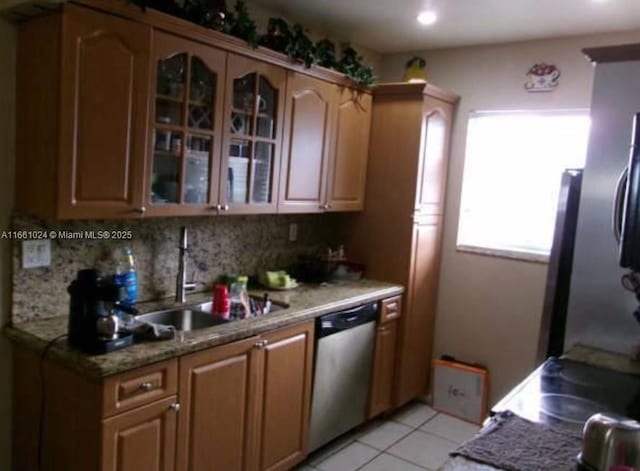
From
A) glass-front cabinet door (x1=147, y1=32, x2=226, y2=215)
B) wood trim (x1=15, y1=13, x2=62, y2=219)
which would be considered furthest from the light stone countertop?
wood trim (x1=15, y1=13, x2=62, y2=219)

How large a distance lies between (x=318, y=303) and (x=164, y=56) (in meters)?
1.44

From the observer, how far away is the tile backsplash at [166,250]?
225cm

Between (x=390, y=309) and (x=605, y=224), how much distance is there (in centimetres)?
154

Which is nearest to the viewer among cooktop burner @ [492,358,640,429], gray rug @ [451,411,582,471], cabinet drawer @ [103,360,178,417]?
gray rug @ [451,411,582,471]

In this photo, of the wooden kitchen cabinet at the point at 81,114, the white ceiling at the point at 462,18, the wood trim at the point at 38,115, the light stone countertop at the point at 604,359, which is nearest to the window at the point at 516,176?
the white ceiling at the point at 462,18

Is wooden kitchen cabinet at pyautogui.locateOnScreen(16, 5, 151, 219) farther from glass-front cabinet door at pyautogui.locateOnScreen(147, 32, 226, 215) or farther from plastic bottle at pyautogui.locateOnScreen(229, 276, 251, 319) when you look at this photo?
plastic bottle at pyautogui.locateOnScreen(229, 276, 251, 319)

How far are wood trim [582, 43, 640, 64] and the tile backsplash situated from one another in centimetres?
196

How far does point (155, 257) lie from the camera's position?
8.96 ft

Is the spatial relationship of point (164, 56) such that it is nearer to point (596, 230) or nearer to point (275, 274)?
point (275, 274)

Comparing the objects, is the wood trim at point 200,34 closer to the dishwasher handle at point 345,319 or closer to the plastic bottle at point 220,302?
the plastic bottle at point 220,302

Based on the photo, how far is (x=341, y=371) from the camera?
3084 millimetres

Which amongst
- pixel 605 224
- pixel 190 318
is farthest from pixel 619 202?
pixel 190 318

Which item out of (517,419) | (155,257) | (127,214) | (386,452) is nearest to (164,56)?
(127,214)

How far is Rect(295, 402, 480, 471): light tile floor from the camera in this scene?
3.05 m
